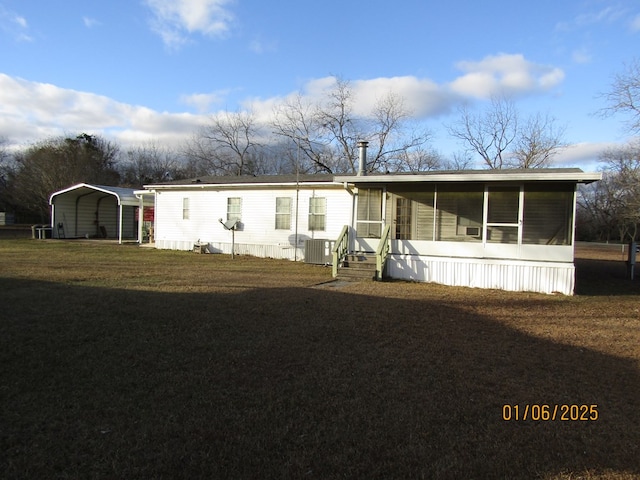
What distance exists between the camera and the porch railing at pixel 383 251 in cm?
1112

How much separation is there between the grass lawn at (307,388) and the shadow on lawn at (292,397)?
0.05 feet

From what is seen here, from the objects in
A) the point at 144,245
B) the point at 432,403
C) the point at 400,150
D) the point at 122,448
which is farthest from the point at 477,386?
the point at 400,150

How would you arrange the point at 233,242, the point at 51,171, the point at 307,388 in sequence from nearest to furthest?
the point at 307,388 → the point at 233,242 → the point at 51,171

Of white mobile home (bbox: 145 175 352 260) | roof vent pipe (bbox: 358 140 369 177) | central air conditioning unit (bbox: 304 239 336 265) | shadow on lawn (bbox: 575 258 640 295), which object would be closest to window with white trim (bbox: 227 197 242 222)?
white mobile home (bbox: 145 175 352 260)

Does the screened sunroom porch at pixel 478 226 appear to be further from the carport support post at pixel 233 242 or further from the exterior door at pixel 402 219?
the carport support post at pixel 233 242

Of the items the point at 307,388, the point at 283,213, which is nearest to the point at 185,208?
the point at 283,213

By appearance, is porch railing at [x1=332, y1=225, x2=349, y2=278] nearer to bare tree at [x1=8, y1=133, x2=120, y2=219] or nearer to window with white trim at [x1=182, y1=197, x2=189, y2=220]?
window with white trim at [x1=182, y1=197, x2=189, y2=220]

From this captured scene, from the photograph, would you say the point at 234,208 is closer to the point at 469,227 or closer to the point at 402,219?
the point at 402,219

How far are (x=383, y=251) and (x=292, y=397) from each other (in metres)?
8.16

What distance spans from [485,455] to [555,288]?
854 centimetres

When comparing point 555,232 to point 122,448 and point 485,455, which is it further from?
point 122,448

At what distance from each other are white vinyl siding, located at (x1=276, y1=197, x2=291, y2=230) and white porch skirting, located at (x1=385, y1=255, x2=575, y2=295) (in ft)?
18.6

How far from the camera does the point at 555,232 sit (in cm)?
1045

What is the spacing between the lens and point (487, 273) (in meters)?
10.8
